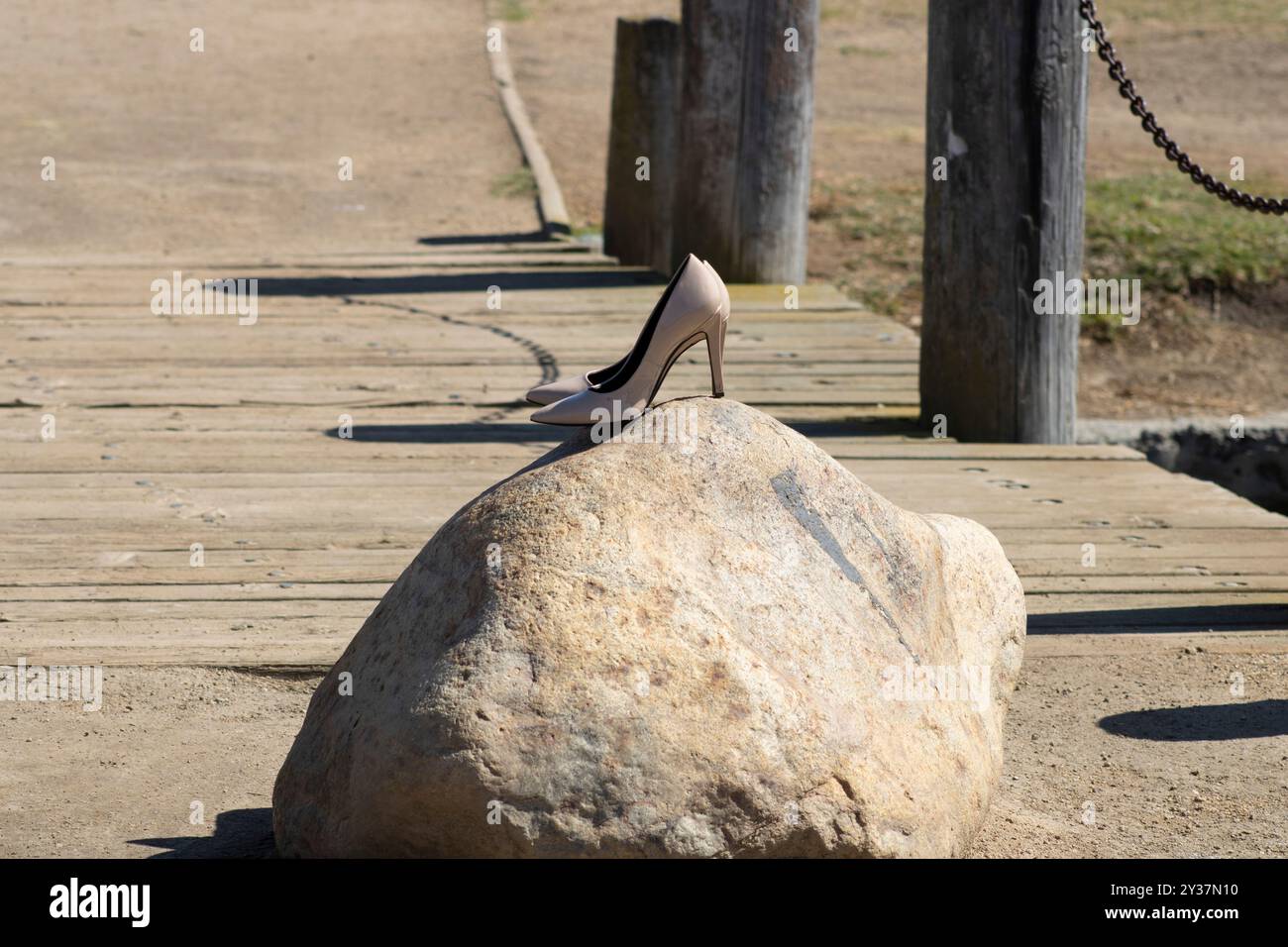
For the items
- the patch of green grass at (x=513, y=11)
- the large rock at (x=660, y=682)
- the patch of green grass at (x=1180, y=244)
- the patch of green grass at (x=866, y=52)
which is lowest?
the large rock at (x=660, y=682)

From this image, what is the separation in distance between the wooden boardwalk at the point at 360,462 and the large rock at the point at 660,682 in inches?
46.0

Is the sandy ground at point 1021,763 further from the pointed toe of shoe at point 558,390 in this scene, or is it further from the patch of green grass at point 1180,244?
the patch of green grass at point 1180,244

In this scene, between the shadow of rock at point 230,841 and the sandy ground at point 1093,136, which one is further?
the sandy ground at point 1093,136

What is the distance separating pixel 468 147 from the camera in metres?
12.5

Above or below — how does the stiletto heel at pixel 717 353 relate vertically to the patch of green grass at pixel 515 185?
below

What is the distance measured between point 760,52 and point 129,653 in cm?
489

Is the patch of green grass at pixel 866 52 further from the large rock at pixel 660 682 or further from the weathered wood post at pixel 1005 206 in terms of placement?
the large rock at pixel 660 682

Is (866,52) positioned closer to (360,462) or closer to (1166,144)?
(360,462)

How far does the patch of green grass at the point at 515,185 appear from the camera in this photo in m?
11.3

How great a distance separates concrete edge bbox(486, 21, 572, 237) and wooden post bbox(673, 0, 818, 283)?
213 cm

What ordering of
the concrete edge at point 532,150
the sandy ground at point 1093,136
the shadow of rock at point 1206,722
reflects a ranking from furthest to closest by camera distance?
the concrete edge at point 532,150 → the sandy ground at point 1093,136 → the shadow of rock at point 1206,722

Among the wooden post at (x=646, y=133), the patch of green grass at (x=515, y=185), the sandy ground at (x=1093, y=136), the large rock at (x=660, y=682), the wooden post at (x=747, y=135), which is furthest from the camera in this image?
the patch of green grass at (x=515, y=185)

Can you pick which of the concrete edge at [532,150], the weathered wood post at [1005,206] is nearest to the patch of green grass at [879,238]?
the concrete edge at [532,150]

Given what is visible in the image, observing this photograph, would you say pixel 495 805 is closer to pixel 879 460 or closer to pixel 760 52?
pixel 879 460
